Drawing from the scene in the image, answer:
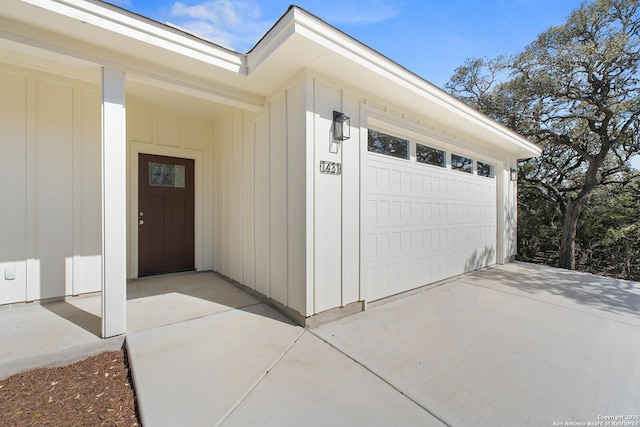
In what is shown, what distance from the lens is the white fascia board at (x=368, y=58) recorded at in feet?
7.23

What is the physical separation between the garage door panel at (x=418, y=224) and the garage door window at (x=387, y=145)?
11 centimetres

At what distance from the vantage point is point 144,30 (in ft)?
7.32

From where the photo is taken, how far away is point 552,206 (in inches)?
377

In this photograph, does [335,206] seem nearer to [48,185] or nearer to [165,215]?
[165,215]

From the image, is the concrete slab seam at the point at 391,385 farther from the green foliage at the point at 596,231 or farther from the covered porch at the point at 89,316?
the green foliage at the point at 596,231

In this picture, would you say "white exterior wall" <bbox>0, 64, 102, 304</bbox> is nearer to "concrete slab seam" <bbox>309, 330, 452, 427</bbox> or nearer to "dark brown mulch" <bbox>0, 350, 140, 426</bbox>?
"dark brown mulch" <bbox>0, 350, 140, 426</bbox>

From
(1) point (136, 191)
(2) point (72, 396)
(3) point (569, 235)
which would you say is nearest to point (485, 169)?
(3) point (569, 235)

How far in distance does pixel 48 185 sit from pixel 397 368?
164 inches

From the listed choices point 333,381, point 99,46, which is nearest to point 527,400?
point 333,381

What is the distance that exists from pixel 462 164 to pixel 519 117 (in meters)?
5.71

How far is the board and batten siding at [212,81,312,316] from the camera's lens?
280 cm

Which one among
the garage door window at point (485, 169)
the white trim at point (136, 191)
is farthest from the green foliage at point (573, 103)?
the white trim at point (136, 191)

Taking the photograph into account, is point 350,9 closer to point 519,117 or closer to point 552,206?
point 519,117

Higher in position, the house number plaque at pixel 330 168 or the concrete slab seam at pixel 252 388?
the house number plaque at pixel 330 168
